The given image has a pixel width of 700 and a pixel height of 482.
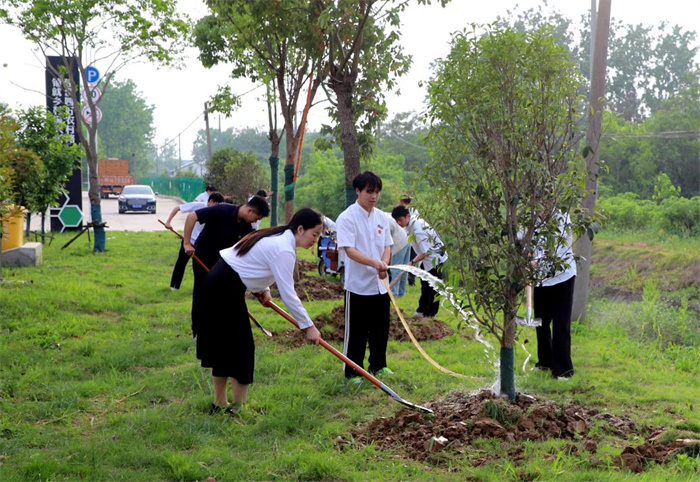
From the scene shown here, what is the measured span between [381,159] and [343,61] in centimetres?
2348

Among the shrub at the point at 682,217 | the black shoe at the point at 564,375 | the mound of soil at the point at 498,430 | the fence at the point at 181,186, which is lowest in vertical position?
the black shoe at the point at 564,375

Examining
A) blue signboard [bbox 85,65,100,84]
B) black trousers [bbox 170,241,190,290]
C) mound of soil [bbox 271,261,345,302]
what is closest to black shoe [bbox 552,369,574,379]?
mound of soil [bbox 271,261,345,302]

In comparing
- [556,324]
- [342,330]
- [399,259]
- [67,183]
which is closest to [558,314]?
[556,324]

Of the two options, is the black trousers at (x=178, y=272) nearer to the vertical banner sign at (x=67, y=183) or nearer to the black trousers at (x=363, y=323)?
the black trousers at (x=363, y=323)

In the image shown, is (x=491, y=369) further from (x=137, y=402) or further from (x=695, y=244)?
(x=695, y=244)

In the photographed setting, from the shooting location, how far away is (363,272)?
627cm

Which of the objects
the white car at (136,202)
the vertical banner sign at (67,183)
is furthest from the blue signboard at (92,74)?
the white car at (136,202)

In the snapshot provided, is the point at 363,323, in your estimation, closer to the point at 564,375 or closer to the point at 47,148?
the point at 564,375

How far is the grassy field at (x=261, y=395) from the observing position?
4.43 metres

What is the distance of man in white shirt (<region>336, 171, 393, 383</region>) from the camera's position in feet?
20.2

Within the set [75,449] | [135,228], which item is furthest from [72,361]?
[135,228]

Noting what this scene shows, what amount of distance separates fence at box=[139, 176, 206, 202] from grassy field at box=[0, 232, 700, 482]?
103ft

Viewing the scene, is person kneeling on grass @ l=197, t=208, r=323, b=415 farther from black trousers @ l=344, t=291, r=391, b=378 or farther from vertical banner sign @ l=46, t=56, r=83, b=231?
vertical banner sign @ l=46, t=56, r=83, b=231

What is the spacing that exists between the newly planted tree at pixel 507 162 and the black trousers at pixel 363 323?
1119 millimetres
